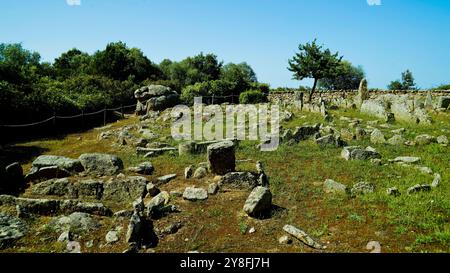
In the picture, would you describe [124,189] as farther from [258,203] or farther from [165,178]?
[258,203]

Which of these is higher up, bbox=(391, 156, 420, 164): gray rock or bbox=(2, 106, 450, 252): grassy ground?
bbox=(391, 156, 420, 164): gray rock

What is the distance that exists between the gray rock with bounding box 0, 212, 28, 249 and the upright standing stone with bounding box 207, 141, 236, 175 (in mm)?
5004

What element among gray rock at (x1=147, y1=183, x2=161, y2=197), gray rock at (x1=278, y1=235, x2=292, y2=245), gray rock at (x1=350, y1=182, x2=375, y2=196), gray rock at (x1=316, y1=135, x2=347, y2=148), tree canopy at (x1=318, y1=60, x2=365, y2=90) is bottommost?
gray rock at (x1=278, y1=235, x2=292, y2=245)

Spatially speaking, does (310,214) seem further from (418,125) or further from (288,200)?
(418,125)

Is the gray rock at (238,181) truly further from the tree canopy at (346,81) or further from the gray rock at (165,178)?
the tree canopy at (346,81)

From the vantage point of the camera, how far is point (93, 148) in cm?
1609

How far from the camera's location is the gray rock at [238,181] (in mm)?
9016

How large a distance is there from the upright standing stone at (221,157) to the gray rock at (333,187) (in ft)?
9.17

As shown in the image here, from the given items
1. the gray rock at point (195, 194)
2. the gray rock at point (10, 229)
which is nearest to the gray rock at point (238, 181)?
the gray rock at point (195, 194)

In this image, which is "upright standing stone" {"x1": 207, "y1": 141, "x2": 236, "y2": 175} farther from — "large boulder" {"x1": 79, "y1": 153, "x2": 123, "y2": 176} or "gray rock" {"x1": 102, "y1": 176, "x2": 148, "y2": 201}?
"large boulder" {"x1": 79, "y1": 153, "x2": 123, "y2": 176}

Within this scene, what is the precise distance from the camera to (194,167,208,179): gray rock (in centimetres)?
1021

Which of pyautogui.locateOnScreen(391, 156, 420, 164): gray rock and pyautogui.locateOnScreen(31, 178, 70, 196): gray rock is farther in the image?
pyautogui.locateOnScreen(391, 156, 420, 164): gray rock

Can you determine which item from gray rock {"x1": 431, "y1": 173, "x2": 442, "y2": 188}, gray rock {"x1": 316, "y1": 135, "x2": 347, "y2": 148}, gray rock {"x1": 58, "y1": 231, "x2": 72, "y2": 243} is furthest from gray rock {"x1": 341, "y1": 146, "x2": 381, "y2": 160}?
gray rock {"x1": 58, "y1": 231, "x2": 72, "y2": 243}
